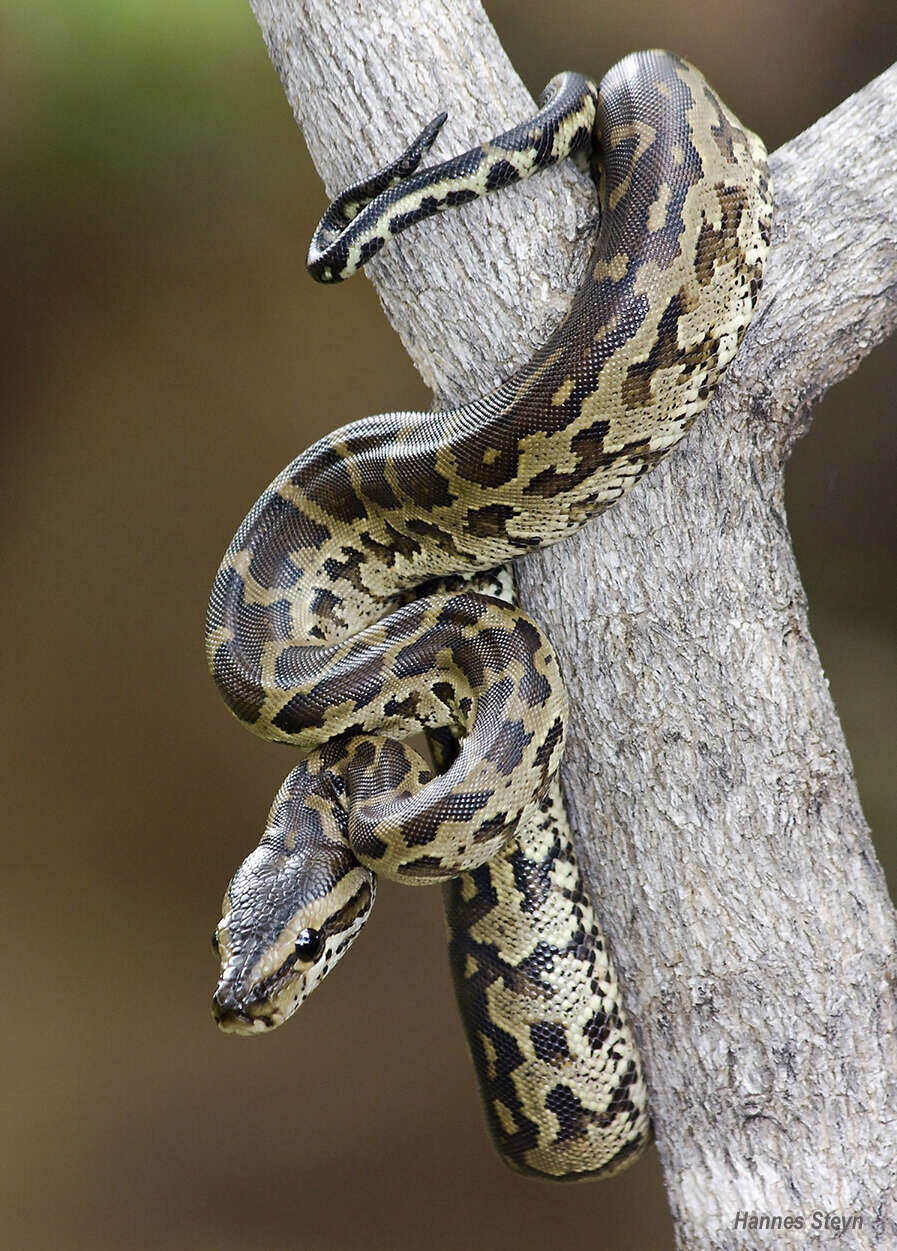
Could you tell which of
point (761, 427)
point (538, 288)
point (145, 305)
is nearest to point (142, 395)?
point (145, 305)

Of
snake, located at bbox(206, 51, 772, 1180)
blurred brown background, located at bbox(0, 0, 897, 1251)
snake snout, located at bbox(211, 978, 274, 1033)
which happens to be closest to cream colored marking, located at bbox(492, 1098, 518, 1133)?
snake, located at bbox(206, 51, 772, 1180)

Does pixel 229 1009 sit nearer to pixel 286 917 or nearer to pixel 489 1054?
pixel 286 917

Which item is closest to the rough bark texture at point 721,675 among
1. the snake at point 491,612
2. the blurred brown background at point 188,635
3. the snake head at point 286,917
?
the snake at point 491,612

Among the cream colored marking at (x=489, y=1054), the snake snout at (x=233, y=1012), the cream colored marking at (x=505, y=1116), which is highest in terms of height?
the snake snout at (x=233, y=1012)

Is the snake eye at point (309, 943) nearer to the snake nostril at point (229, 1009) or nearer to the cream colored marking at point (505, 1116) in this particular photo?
the snake nostril at point (229, 1009)

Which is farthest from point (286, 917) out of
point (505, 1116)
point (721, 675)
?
point (721, 675)

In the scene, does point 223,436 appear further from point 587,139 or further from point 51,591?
point 587,139
